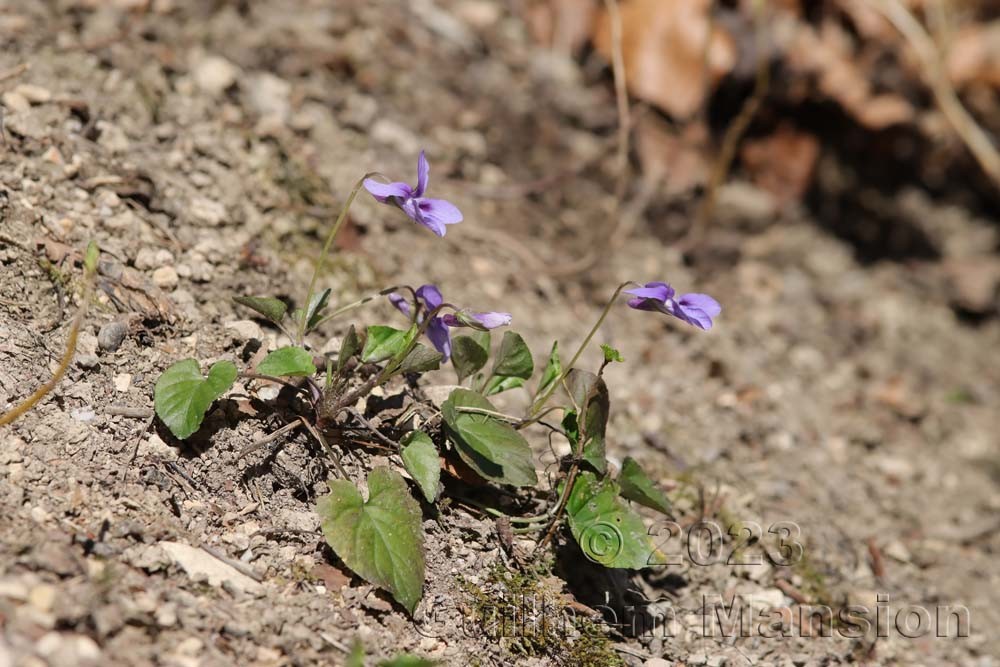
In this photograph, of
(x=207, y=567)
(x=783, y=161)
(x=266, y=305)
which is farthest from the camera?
(x=783, y=161)

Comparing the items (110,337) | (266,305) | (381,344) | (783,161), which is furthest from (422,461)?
(783,161)

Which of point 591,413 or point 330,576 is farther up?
point 591,413

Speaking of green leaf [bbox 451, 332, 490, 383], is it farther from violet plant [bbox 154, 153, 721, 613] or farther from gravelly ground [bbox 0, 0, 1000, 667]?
gravelly ground [bbox 0, 0, 1000, 667]

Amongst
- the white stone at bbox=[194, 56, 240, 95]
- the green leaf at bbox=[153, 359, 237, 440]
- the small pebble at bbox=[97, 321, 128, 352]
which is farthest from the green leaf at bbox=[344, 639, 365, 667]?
the white stone at bbox=[194, 56, 240, 95]

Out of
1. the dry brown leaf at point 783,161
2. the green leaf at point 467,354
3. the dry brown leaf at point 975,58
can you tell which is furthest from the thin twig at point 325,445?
the dry brown leaf at point 975,58

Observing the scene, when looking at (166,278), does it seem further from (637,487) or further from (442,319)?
(637,487)

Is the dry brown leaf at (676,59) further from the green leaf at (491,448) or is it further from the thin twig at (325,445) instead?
the thin twig at (325,445)
